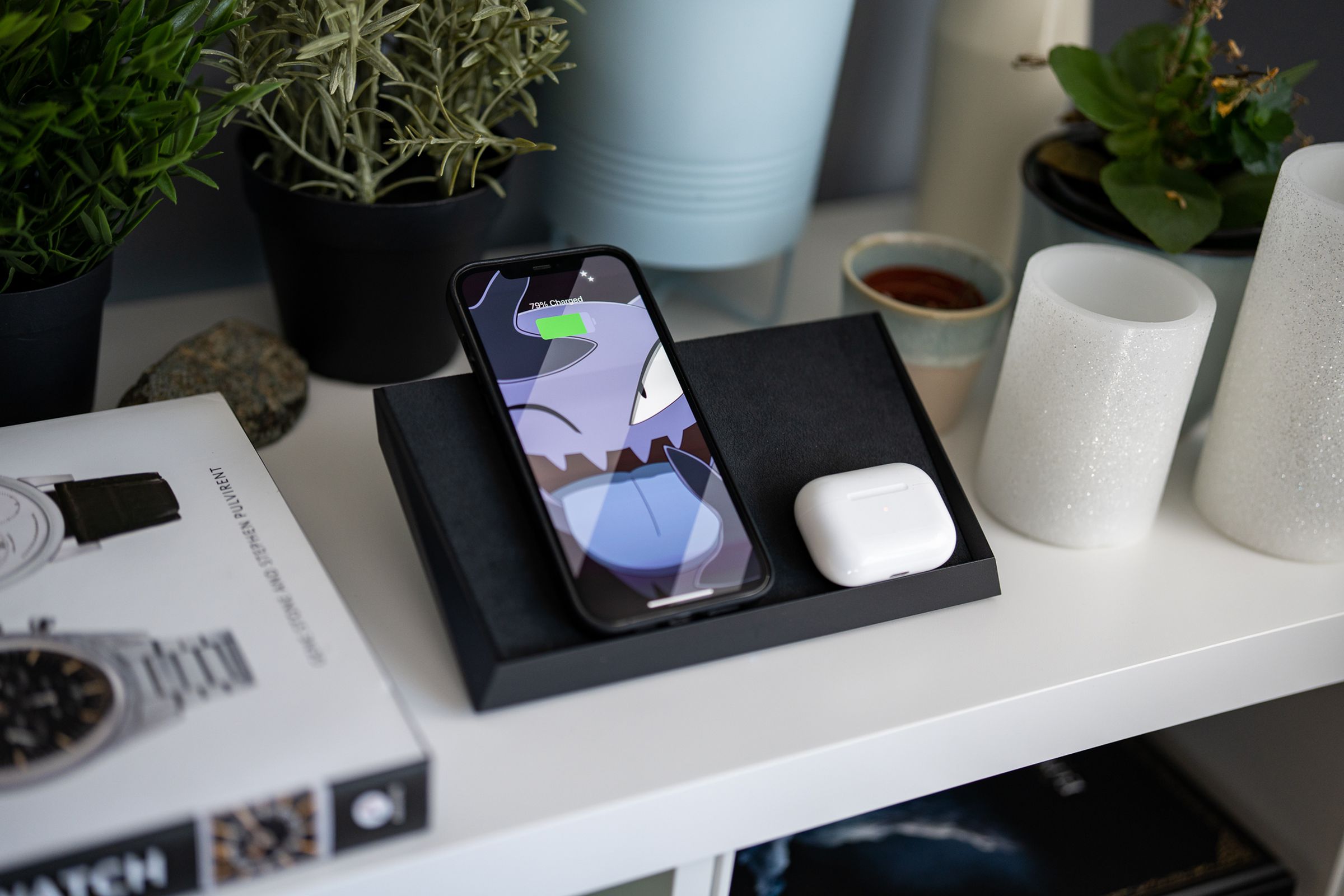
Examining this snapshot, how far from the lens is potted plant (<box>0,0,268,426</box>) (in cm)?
39

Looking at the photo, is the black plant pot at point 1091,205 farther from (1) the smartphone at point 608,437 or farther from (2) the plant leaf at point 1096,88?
(1) the smartphone at point 608,437

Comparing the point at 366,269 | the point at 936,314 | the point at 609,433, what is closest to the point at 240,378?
the point at 366,269

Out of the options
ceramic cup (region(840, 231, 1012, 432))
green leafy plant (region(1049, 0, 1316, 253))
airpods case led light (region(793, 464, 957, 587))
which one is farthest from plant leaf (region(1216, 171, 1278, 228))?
airpods case led light (region(793, 464, 957, 587))

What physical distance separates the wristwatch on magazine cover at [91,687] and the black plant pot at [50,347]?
139 mm

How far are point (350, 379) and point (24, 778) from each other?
0.92 ft

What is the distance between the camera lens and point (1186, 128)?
57 cm

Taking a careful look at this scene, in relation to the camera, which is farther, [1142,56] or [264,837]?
[1142,56]

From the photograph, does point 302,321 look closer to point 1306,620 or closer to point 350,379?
point 350,379

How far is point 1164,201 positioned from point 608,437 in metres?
0.29

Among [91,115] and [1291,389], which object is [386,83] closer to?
[91,115]

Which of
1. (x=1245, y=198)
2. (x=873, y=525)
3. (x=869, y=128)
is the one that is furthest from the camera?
(x=869, y=128)

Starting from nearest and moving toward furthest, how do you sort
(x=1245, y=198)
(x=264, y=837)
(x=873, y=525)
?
(x=264, y=837), (x=873, y=525), (x=1245, y=198)

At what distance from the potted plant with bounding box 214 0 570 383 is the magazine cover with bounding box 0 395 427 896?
0.13m

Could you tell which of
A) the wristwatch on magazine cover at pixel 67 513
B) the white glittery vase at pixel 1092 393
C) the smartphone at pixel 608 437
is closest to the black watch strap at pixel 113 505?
the wristwatch on magazine cover at pixel 67 513
